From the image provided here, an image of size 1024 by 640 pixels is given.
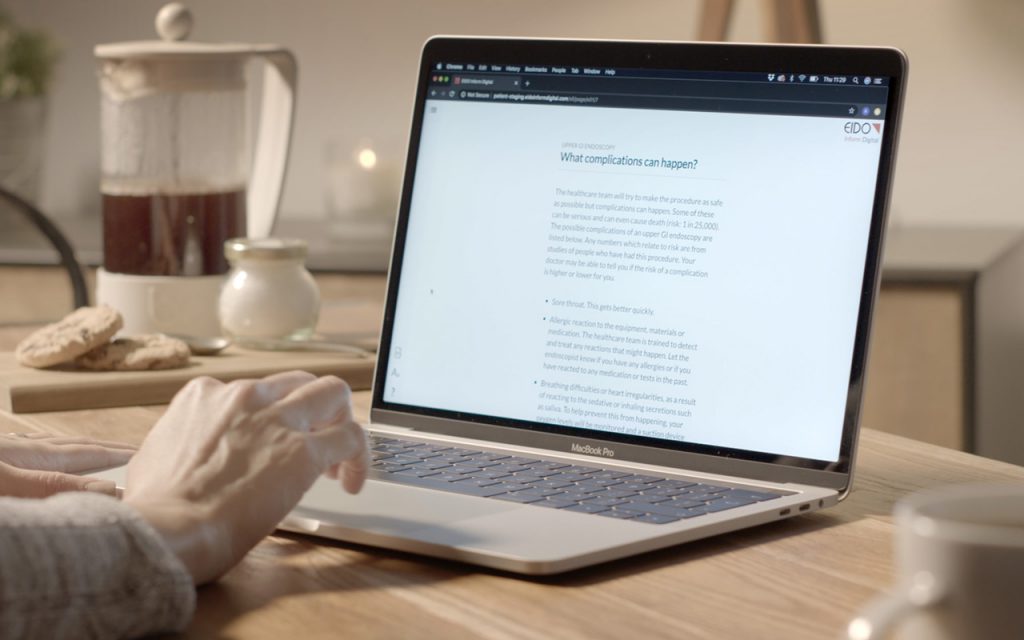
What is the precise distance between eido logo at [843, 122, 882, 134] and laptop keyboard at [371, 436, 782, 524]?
0.78ft

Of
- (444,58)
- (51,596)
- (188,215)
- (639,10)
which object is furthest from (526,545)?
(639,10)

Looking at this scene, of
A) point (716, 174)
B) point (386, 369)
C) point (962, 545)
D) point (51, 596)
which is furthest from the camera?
point (386, 369)

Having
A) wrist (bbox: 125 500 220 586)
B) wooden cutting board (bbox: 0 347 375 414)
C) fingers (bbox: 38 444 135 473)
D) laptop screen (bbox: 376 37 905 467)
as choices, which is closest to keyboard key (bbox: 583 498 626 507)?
laptop screen (bbox: 376 37 905 467)

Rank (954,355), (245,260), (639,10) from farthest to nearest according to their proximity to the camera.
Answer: (639,10)
(954,355)
(245,260)

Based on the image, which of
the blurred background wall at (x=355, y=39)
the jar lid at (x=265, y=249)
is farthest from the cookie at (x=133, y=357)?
the blurred background wall at (x=355, y=39)

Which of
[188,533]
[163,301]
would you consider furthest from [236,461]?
[163,301]

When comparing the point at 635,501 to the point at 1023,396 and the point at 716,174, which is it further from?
the point at 1023,396

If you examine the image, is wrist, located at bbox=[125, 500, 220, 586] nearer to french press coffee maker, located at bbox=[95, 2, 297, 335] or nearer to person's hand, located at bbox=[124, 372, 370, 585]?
person's hand, located at bbox=[124, 372, 370, 585]

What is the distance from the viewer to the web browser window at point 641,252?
82 cm

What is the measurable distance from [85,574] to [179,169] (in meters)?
0.97

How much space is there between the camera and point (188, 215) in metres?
1.41

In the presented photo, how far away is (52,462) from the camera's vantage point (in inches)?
32.6

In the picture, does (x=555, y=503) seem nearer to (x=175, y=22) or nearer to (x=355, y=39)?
(x=175, y=22)

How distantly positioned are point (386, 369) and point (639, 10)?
7.30 ft
